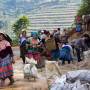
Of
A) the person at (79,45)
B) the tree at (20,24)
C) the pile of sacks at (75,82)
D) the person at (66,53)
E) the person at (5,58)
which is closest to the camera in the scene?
the pile of sacks at (75,82)

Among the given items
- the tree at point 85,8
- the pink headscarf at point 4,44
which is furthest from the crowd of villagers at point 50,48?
the tree at point 85,8

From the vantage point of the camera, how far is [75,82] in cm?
883

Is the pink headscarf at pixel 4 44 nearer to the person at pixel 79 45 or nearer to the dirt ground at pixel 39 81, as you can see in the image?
the dirt ground at pixel 39 81

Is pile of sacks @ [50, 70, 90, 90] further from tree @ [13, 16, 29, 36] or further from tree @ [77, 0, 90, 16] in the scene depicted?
tree @ [13, 16, 29, 36]

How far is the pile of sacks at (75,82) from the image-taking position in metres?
8.66

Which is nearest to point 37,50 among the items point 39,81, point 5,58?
point 39,81

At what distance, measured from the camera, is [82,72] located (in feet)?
30.4

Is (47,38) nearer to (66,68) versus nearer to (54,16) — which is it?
(66,68)

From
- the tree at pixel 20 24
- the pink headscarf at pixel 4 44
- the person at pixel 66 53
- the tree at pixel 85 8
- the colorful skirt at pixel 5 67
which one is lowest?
the tree at pixel 20 24

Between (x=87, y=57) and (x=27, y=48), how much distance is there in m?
2.47

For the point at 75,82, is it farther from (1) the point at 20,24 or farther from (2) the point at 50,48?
(1) the point at 20,24

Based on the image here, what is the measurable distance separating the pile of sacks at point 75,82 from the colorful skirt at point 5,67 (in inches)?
163

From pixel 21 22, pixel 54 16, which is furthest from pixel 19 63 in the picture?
pixel 54 16

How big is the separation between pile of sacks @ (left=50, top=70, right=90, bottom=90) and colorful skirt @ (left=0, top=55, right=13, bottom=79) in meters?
4.13
